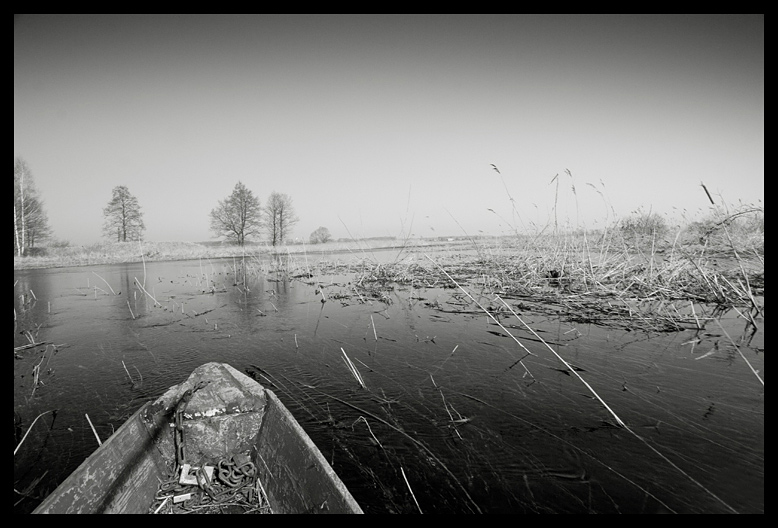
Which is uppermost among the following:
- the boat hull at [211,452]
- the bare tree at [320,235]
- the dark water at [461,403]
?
the bare tree at [320,235]

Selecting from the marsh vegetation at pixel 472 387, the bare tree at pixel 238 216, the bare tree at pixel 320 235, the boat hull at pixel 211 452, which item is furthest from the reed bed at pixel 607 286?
the bare tree at pixel 320 235

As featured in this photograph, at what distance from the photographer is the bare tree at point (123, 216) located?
1238 inches

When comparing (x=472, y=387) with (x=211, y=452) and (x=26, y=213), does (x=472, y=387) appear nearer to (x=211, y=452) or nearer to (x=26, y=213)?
(x=211, y=452)

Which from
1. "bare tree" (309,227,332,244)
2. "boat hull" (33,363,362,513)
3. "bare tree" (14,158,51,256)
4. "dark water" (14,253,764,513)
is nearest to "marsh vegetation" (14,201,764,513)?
"dark water" (14,253,764,513)

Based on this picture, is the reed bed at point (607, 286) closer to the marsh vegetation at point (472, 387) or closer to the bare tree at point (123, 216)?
the marsh vegetation at point (472, 387)

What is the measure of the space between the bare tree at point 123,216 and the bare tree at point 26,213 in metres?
5.14

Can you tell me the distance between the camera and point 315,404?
3.43 m

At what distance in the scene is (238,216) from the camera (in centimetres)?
3181

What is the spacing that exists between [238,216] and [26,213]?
14.2 m

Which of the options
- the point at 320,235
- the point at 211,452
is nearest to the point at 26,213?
the point at 320,235

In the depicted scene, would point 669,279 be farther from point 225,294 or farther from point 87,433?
point 225,294

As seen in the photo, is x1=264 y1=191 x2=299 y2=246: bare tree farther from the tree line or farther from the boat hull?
the boat hull

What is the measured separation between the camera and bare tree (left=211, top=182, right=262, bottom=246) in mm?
31641
